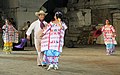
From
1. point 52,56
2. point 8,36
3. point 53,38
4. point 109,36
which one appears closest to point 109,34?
point 109,36

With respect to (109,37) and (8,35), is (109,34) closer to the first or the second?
(109,37)

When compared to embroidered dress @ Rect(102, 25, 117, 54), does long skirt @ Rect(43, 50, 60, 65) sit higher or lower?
lower

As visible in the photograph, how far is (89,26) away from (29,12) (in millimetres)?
5368

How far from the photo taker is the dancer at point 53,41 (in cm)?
858

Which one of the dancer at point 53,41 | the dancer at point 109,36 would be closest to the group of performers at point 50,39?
the dancer at point 53,41

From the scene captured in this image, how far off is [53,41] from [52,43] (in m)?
0.06

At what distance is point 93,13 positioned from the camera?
2248cm

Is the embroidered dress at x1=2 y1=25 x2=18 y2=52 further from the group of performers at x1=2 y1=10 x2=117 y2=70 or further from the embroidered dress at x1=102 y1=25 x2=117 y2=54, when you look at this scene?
the group of performers at x1=2 y1=10 x2=117 y2=70

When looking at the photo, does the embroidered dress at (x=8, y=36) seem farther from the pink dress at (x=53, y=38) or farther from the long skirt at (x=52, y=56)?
the long skirt at (x=52, y=56)

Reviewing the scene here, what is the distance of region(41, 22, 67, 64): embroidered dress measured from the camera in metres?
8.57

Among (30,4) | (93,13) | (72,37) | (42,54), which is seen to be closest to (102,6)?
(93,13)

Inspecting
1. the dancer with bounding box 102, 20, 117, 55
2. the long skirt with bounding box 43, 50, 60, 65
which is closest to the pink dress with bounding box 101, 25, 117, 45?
the dancer with bounding box 102, 20, 117, 55

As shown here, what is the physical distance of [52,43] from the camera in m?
8.62

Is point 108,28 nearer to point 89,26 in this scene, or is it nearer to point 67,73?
point 67,73
